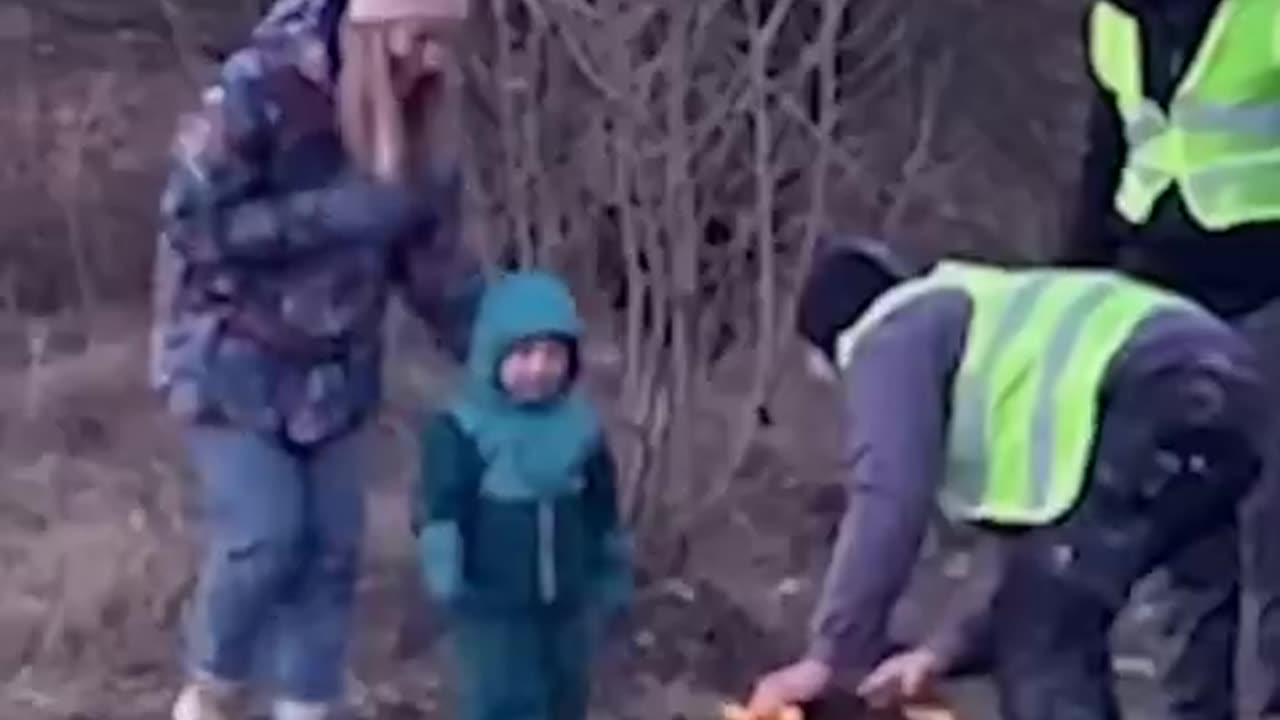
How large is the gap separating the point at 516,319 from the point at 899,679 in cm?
112

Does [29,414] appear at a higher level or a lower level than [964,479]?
lower

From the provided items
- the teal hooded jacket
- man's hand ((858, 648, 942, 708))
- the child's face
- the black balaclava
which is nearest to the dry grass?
the teal hooded jacket

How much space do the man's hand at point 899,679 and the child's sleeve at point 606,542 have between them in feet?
3.41

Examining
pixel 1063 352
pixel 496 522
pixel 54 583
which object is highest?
pixel 1063 352

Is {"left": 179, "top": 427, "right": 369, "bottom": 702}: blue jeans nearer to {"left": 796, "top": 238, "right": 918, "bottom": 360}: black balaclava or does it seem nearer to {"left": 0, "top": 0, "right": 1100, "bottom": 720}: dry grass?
{"left": 0, "top": 0, "right": 1100, "bottom": 720}: dry grass

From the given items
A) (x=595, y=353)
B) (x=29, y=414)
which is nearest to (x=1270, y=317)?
(x=595, y=353)

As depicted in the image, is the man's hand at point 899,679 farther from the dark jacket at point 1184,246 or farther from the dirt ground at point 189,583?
the dirt ground at point 189,583

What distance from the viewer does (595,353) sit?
813 cm

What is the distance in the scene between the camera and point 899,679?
15.6ft

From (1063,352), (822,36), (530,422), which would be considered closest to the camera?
(1063,352)

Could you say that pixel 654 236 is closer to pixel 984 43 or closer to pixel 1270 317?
pixel 1270 317

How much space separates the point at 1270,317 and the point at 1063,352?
3.95 feet

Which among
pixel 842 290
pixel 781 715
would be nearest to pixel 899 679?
pixel 781 715

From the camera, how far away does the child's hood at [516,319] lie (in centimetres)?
561
